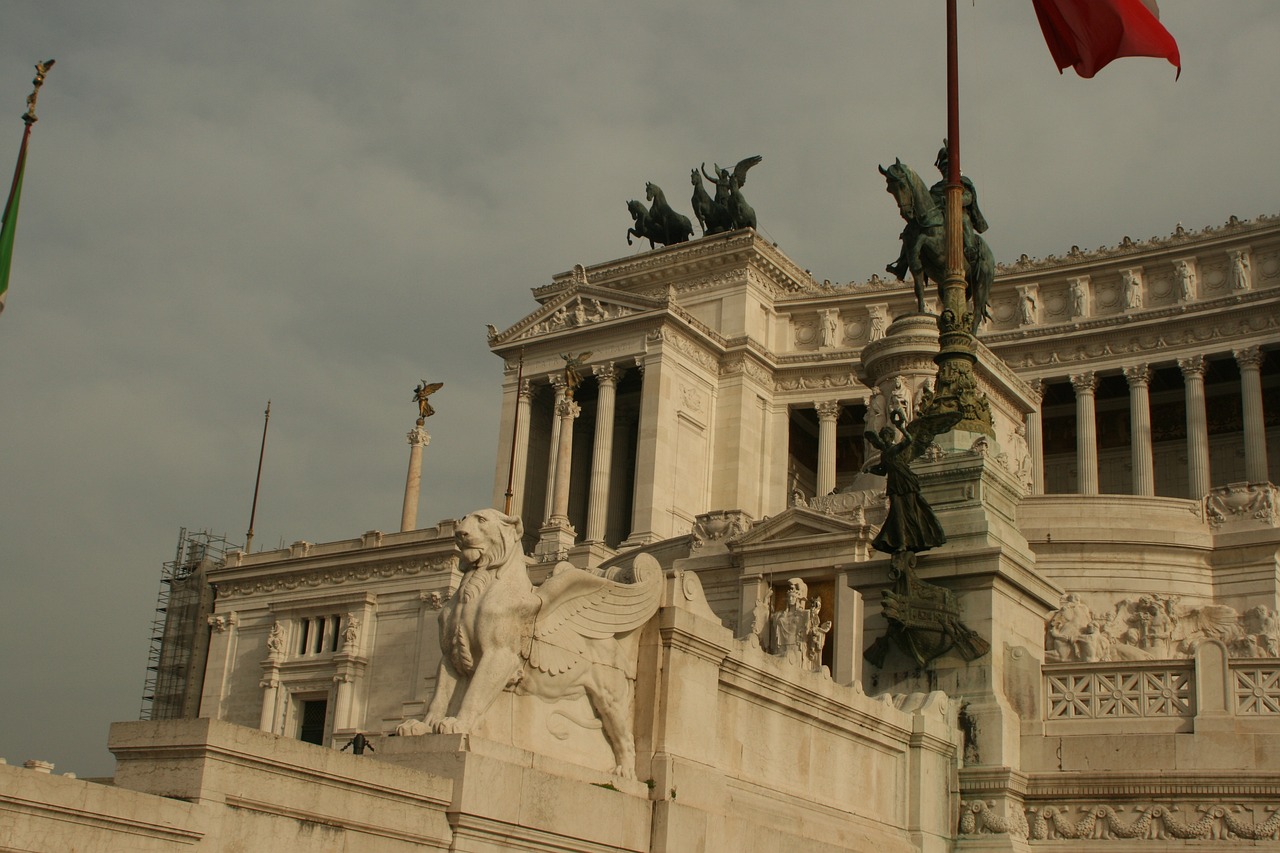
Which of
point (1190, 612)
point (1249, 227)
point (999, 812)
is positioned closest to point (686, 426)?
point (1249, 227)

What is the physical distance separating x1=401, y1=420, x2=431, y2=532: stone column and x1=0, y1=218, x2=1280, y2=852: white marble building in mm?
3409

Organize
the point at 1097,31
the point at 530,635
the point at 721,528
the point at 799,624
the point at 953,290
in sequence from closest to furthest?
the point at 530,635 → the point at 953,290 → the point at 1097,31 → the point at 799,624 → the point at 721,528

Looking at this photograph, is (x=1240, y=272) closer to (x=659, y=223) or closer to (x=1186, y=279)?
(x=1186, y=279)

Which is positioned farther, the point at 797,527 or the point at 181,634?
the point at 181,634

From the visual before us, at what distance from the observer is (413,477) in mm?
57688

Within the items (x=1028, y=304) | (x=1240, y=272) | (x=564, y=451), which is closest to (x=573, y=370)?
(x=564, y=451)

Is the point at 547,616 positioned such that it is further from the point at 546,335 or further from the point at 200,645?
the point at 200,645

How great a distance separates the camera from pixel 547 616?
1105 centimetres

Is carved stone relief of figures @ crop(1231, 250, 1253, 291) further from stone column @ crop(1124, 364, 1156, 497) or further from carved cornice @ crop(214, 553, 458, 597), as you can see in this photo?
carved cornice @ crop(214, 553, 458, 597)

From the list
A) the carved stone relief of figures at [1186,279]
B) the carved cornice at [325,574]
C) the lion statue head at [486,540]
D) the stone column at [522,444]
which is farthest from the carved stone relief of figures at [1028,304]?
the lion statue head at [486,540]

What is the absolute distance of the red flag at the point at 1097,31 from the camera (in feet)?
62.6

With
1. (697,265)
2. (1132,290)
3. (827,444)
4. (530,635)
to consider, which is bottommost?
(530,635)

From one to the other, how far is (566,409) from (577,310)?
4.49 metres

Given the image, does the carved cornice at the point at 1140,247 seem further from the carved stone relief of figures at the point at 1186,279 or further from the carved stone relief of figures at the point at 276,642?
the carved stone relief of figures at the point at 276,642
